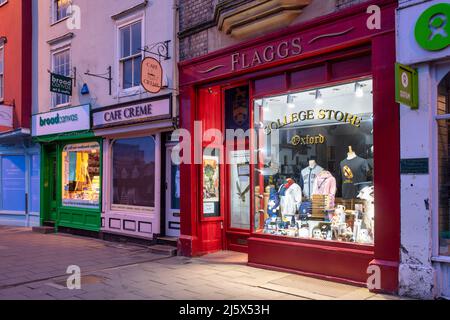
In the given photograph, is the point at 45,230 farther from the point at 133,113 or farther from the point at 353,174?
the point at 353,174

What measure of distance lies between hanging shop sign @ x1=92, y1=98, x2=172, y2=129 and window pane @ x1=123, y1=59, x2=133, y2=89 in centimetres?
68

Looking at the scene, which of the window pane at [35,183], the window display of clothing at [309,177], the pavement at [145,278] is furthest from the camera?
the window pane at [35,183]

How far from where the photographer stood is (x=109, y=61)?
38.9ft

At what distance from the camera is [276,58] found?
7.95m

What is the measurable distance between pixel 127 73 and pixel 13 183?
24.0 feet

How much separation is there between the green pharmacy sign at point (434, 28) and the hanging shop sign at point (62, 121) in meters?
9.10

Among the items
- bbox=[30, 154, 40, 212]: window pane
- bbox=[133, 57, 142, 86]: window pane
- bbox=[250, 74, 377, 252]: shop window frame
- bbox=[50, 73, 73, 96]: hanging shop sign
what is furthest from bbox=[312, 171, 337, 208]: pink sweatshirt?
bbox=[30, 154, 40, 212]: window pane

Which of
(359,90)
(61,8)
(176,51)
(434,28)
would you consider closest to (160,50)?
(176,51)

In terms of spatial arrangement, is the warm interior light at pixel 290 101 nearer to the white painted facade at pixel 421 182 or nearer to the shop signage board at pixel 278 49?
the shop signage board at pixel 278 49

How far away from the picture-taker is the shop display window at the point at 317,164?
23.5 ft

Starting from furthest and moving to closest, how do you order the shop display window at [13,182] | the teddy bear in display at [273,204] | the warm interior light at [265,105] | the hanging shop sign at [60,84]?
the shop display window at [13,182] < the hanging shop sign at [60,84] < the warm interior light at [265,105] < the teddy bear in display at [273,204]

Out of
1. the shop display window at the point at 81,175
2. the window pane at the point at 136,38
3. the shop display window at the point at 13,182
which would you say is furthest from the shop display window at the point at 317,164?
the shop display window at the point at 13,182

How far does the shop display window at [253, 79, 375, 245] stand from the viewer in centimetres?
718
